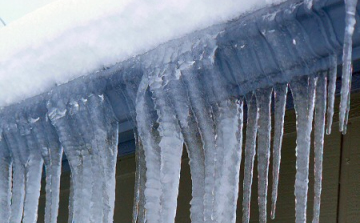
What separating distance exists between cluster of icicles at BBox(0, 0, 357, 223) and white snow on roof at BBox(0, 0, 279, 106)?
5cm

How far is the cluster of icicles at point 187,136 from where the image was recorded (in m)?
0.97

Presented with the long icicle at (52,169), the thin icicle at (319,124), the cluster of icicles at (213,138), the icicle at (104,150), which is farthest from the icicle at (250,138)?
the long icicle at (52,169)

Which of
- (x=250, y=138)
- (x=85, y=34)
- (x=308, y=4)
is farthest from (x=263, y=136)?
(x=85, y=34)

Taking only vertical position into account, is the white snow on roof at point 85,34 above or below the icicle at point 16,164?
above

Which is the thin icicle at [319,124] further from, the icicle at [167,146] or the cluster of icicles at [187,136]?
the icicle at [167,146]

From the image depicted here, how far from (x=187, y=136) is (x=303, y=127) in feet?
0.66

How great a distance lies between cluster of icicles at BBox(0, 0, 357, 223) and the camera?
0.97 meters

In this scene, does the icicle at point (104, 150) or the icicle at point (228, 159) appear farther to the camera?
the icicle at point (104, 150)

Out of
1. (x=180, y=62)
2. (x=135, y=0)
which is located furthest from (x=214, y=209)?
(x=135, y=0)

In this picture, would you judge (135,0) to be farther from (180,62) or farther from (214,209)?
(214,209)

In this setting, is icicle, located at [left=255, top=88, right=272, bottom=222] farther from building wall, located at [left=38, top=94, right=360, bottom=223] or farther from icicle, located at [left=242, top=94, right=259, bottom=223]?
building wall, located at [left=38, top=94, right=360, bottom=223]

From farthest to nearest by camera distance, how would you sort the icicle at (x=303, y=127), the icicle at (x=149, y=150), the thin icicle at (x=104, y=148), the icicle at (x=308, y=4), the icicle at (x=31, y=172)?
the icicle at (x=31, y=172) < the thin icicle at (x=104, y=148) < the icicle at (x=149, y=150) < the icicle at (x=303, y=127) < the icicle at (x=308, y=4)

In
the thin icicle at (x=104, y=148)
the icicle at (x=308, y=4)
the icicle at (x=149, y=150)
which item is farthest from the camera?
the thin icicle at (x=104, y=148)

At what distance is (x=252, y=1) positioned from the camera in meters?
0.92
